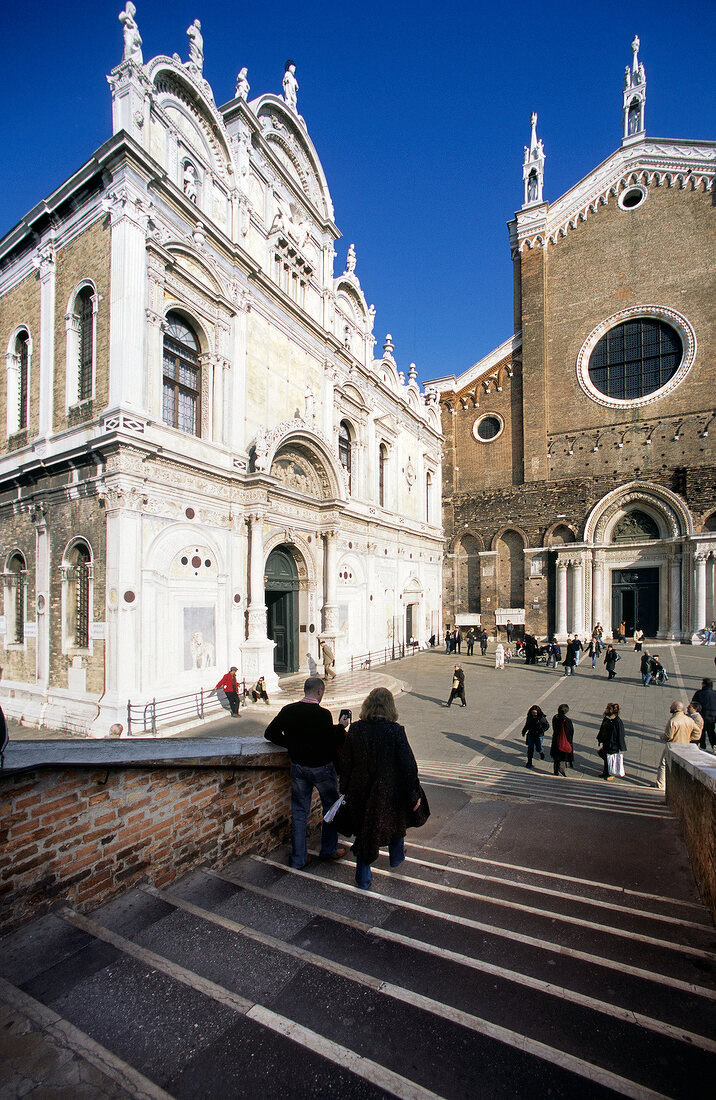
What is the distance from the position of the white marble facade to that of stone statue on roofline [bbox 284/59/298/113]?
0.20ft

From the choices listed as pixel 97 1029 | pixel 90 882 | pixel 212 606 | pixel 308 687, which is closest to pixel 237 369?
pixel 212 606

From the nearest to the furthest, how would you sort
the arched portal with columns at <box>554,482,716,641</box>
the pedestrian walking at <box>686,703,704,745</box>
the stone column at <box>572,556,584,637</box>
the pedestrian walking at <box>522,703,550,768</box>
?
the pedestrian walking at <box>686,703,704,745</box>
the pedestrian walking at <box>522,703,550,768</box>
the arched portal with columns at <box>554,482,716,641</box>
the stone column at <box>572,556,584,637</box>

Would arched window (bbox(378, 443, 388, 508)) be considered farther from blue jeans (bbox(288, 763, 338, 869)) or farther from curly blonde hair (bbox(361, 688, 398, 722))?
curly blonde hair (bbox(361, 688, 398, 722))

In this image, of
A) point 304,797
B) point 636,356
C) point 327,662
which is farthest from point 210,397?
point 636,356

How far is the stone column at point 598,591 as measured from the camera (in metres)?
26.7

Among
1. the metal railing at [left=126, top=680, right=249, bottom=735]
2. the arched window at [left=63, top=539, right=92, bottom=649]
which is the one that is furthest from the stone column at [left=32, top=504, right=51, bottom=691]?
the metal railing at [left=126, top=680, right=249, bottom=735]

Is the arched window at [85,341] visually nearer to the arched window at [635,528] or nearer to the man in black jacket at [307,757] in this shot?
the man in black jacket at [307,757]

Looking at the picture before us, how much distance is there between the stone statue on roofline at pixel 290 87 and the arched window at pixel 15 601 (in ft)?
58.0

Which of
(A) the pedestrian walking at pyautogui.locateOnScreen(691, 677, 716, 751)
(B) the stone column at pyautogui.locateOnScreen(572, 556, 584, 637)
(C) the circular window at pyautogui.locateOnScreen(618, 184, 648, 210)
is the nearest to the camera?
(A) the pedestrian walking at pyautogui.locateOnScreen(691, 677, 716, 751)

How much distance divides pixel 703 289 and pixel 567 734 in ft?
92.7

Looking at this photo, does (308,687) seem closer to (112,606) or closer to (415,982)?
(415,982)

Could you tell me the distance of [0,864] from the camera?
2916 mm

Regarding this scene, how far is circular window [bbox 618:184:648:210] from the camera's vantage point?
27562 millimetres

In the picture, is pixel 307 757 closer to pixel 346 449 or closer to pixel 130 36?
pixel 130 36
